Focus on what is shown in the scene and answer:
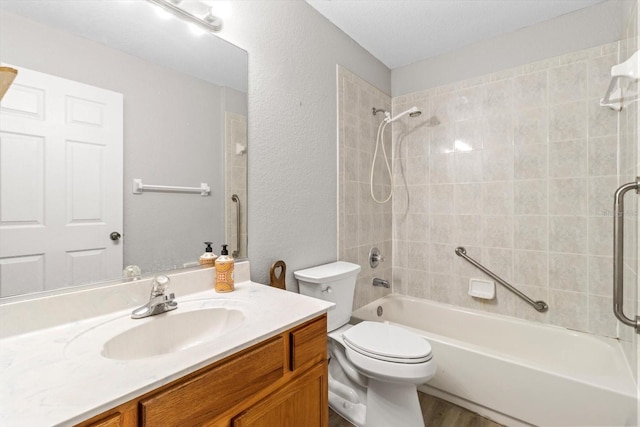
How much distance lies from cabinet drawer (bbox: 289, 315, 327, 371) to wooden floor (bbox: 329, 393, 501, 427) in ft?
2.83

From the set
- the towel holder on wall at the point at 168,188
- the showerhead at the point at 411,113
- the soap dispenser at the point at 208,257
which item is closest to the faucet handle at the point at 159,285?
the soap dispenser at the point at 208,257

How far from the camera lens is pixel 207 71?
130 centimetres

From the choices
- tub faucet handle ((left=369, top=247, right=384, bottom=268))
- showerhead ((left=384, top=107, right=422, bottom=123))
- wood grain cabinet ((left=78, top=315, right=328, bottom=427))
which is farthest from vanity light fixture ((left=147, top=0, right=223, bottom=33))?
tub faucet handle ((left=369, top=247, right=384, bottom=268))

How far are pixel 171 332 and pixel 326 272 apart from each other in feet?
2.85

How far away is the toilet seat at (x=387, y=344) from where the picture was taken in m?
1.35

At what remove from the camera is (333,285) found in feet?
5.44

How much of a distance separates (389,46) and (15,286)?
2.45 m

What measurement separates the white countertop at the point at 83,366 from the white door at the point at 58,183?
16cm

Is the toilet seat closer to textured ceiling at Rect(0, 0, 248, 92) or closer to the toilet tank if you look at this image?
the toilet tank

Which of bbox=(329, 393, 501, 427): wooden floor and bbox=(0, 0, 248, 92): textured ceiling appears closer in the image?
bbox=(0, 0, 248, 92): textured ceiling

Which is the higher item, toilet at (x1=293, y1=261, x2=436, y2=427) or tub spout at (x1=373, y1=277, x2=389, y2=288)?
tub spout at (x1=373, y1=277, x2=389, y2=288)

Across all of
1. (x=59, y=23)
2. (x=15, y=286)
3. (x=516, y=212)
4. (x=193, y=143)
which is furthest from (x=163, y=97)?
(x=516, y=212)

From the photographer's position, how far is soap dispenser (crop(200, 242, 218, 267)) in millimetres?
1260

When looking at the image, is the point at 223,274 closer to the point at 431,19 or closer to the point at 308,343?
the point at 308,343
